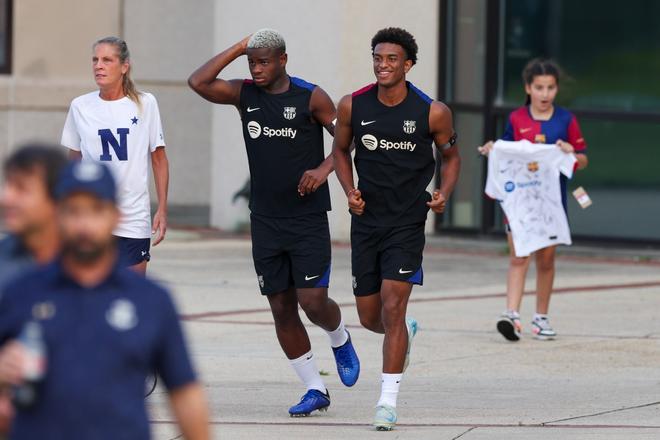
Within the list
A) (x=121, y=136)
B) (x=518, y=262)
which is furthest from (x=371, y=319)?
(x=518, y=262)

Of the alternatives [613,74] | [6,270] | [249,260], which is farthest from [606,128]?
[6,270]

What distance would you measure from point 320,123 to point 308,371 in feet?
4.32

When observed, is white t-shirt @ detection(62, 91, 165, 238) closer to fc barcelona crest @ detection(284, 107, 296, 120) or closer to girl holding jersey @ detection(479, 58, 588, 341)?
fc barcelona crest @ detection(284, 107, 296, 120)

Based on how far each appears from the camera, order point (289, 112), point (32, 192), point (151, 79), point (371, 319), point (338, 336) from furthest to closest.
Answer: point (151, 79)
point (338, 336)
point (371, 319)
point (289, 112)
point (32, 192)

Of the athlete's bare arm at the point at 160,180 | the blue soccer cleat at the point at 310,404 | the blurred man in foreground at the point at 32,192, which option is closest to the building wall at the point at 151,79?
the athlete's bare arm at the point at 160,180

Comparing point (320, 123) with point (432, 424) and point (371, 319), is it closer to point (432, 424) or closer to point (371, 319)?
point (371, 319)

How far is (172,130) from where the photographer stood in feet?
67.0

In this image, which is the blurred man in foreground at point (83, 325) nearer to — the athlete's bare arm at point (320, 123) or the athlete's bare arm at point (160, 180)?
the athlete's bare arm at point (320, 123)

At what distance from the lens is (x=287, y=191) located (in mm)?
7973

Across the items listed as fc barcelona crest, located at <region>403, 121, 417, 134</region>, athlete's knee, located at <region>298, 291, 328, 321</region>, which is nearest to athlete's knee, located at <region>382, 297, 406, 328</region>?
athlete's knee, located at <region>298, 291, 328, 321</region>

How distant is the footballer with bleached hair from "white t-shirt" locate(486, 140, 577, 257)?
117 inches

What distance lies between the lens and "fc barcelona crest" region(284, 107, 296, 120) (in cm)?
791

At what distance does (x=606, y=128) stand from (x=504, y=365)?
22.4 feet

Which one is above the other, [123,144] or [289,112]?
[289,112]
